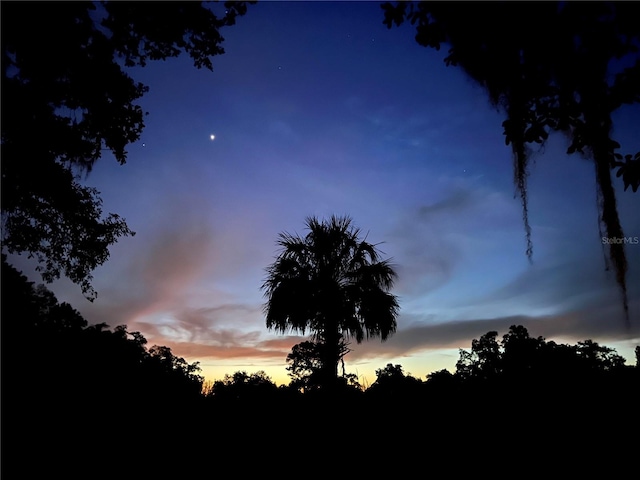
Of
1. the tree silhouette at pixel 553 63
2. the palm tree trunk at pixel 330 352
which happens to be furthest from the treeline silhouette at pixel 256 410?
the palm tree trunk at pixel 330 352

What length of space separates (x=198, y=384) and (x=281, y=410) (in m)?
3.80

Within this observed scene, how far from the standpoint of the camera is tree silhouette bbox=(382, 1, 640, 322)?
3252mm

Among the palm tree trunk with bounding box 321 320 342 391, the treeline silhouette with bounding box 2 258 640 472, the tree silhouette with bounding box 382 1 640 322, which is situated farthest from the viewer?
the palm tree trunk with bounding box 321 320 342 391

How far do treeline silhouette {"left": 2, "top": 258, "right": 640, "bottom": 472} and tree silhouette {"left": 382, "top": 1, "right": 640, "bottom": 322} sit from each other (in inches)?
77.5

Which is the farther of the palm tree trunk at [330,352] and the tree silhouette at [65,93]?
the palm tree trunk at [330,352]

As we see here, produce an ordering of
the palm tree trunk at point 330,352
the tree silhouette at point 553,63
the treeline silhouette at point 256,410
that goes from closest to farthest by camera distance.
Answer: the tree silhouette at point 553,63 < the treeline silhouette at point 256,410 < the palm tree trunk at point 330,352

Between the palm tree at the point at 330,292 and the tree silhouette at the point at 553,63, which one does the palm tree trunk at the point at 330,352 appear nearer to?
the palm tree at the point at 330,292

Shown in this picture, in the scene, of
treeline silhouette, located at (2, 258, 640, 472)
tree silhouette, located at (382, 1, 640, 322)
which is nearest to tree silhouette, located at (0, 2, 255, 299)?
treeline silhouette, located at (2, 258, 640, 472)

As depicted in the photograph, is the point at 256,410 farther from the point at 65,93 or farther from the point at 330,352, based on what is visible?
the point at 65,93

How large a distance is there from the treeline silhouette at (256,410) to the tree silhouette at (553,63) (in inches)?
77.5

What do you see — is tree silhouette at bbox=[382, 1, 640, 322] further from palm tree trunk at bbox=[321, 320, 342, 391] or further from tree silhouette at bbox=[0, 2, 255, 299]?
palm tree trunk at bbox=[321, 320, 342, 391]

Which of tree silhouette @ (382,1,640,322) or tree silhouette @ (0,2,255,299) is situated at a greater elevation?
tree silhouette @ (0,2,255,299)

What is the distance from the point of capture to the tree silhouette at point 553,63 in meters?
3.25

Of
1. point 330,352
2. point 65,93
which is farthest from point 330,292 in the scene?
point 65,93
